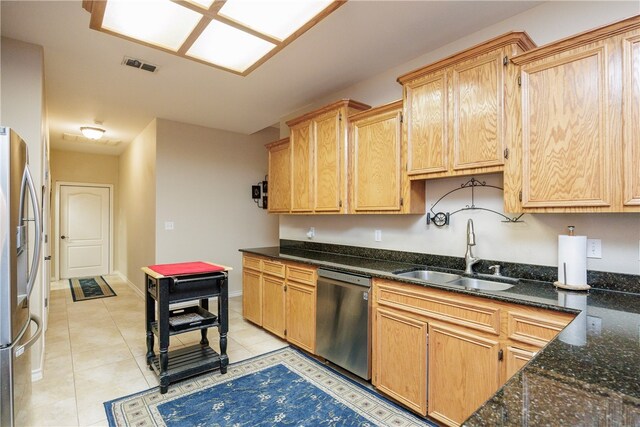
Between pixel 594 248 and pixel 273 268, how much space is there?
259cm

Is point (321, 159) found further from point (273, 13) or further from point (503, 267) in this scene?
point (503, 267)

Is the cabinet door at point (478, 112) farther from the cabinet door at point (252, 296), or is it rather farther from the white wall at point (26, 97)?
the white wall at point (26, 97)

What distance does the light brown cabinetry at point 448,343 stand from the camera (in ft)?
5.42

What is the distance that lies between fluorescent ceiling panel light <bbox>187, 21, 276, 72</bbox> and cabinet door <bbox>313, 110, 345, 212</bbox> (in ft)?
2.99

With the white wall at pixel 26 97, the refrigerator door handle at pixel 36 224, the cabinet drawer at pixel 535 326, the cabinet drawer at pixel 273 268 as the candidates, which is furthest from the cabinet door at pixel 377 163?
the white wall at pixel 26 97

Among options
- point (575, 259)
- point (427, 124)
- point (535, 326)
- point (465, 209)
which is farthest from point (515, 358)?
point (427, 124)

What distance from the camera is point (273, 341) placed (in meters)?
3.38

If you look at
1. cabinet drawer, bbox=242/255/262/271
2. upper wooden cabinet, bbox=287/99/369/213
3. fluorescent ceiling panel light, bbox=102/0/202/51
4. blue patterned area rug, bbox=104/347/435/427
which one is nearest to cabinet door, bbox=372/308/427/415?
blue patterned area rug, bbox=104/347/435/427

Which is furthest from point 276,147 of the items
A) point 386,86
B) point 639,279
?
point 639,279

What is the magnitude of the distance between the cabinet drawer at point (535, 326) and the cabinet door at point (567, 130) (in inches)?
25.1

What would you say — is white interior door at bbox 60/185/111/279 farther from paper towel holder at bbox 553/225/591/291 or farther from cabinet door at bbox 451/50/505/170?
paper towel holder at bbox 553/225/591/291

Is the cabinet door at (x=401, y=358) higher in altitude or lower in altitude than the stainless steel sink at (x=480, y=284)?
lower

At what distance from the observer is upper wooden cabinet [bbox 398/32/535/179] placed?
6.57 feet

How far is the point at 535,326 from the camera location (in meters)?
1.60
